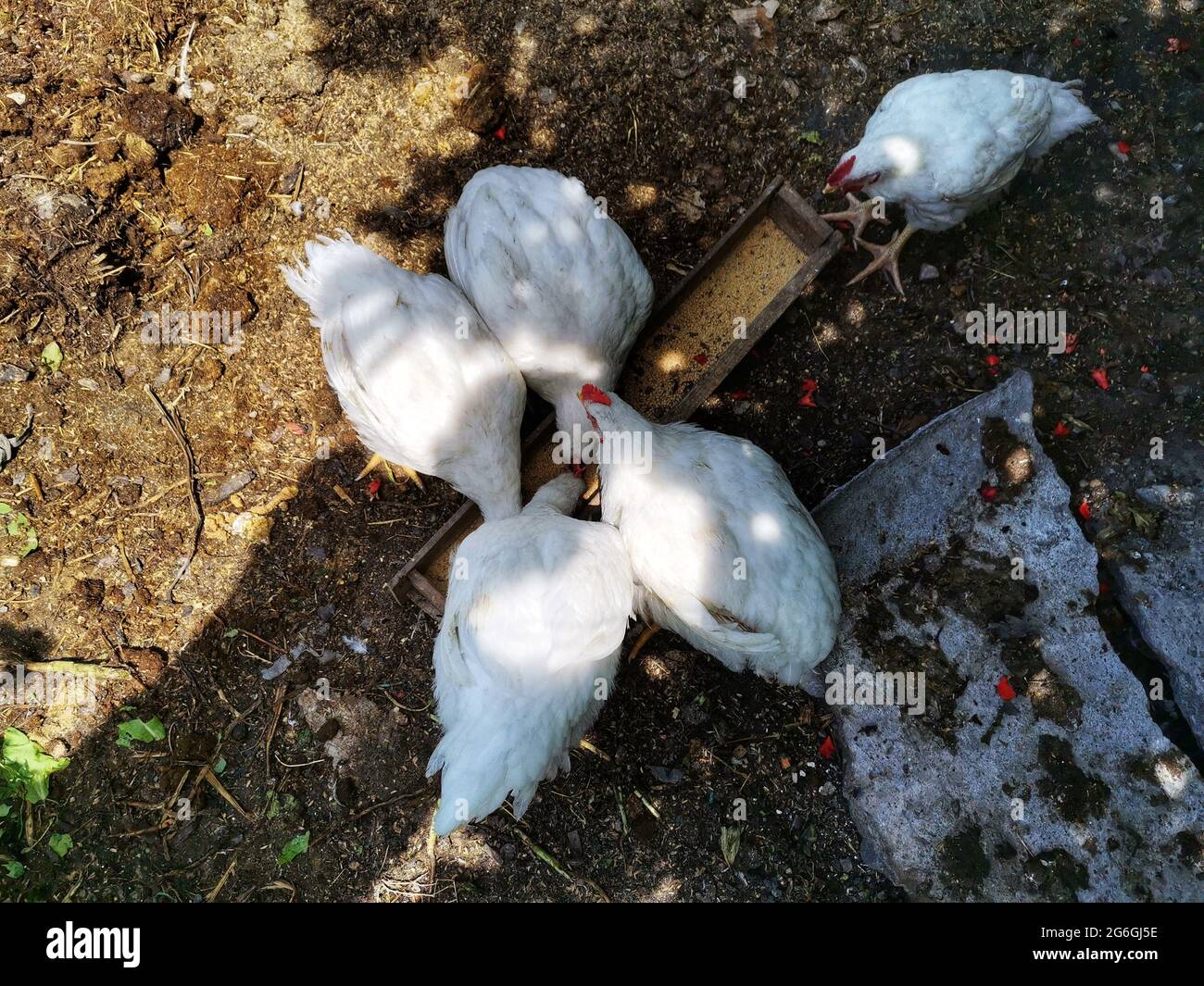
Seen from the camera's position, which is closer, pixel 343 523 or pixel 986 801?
pixel 986 801

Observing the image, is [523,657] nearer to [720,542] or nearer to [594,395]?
[720,542]

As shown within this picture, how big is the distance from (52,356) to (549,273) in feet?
9.08

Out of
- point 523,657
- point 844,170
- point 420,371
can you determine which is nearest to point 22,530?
point 420,371

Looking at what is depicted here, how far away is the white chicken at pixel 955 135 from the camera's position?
9.93 ft

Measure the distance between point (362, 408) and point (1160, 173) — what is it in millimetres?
4122

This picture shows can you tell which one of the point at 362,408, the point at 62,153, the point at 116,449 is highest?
the point at 62,153

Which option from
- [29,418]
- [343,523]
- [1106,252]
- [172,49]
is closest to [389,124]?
[172,49]

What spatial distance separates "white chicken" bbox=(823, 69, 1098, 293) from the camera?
119 inches

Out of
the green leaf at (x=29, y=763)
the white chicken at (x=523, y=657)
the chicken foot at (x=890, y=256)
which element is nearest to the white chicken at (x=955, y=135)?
the chicken foot at (x=890, y=256)

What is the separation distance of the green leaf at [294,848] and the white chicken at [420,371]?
1.93 meters

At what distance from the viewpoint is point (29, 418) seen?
372 cm

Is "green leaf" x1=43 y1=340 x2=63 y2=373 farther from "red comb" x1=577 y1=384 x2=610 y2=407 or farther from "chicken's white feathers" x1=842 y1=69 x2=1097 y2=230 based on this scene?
"chicken's white feathers" x1=842 y1=69 x2=1097 y2=230

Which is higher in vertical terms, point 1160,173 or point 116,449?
point 1160,173

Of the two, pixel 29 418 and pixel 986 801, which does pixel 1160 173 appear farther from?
pixel 29 418
